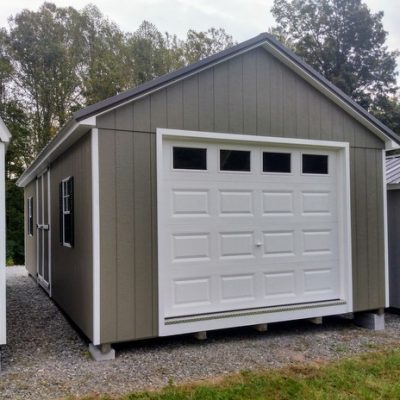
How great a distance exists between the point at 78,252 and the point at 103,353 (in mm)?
1376

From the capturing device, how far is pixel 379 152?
610 centimetres

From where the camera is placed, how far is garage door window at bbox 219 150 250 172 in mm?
5266

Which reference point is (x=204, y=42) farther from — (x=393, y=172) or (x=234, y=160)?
(x=234, y=160)

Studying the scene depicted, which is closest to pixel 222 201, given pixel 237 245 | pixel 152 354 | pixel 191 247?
pixel 237 245

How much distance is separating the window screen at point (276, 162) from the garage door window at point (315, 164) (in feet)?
0.91

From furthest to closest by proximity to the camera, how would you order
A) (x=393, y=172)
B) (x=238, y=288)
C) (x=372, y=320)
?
(x=393, y=172) → (x=372, y=320) → (x=238, y=288)

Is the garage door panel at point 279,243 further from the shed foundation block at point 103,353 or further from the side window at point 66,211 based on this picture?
the side window at point 66,211

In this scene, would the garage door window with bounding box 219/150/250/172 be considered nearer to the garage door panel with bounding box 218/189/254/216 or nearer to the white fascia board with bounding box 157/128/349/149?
the white fascia board with bounding box 157/128/349/149

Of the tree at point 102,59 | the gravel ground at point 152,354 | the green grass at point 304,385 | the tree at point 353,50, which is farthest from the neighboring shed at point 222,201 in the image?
the tree at point 353,50

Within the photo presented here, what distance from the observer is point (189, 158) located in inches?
201

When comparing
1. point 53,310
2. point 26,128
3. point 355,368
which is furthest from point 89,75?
point 355,368

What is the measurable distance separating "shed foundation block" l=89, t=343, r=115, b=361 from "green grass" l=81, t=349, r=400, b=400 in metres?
0.98

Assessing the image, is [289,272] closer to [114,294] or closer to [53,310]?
[114,294]

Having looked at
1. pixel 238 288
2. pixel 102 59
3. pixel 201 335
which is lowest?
pixel 201 335
